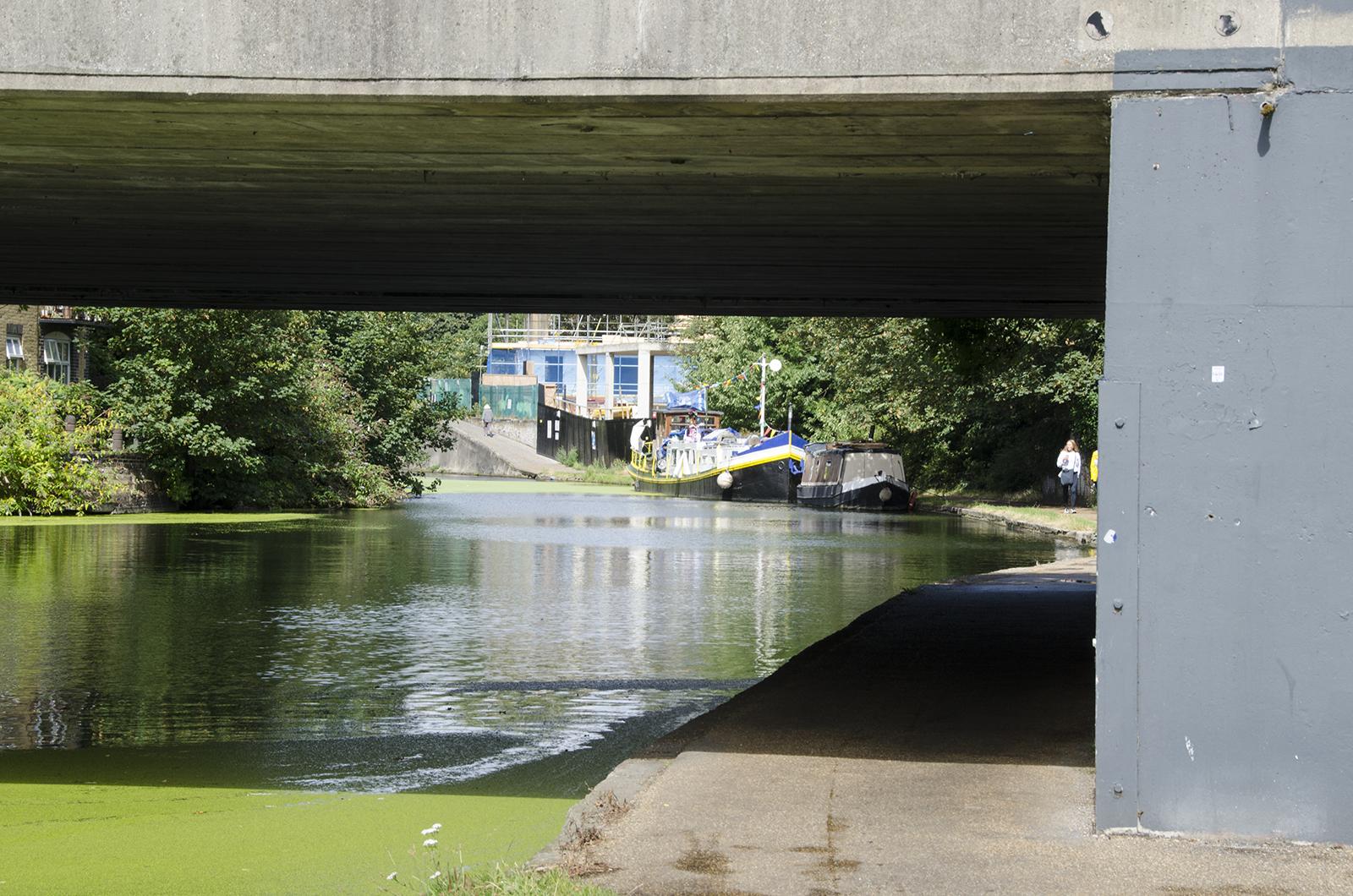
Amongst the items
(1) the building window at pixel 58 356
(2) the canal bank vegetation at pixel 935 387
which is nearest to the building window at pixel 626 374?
(2) the canal bank vegetation at pixel 935 387

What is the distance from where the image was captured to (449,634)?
509 inches

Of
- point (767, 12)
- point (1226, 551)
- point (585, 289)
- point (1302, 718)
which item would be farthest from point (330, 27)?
point (585, 289)

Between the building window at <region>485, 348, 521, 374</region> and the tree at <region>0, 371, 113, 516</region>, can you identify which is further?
the building window at <region>485, 348, 521, 374</region>

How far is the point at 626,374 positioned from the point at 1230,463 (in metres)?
75.4

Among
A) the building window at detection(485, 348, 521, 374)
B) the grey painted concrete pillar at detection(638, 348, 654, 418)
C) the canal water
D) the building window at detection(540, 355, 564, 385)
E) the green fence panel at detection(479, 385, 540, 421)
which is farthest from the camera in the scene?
the building window at detection(540, 355, 564, 385)

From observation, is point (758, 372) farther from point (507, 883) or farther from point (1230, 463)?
point (507, 883)

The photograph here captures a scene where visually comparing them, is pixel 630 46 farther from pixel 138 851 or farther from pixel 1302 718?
pixel 138 851

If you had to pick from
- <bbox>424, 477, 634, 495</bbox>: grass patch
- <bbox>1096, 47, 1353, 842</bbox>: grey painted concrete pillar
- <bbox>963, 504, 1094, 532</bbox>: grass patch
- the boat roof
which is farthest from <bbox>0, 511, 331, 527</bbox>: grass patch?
<bbox>1096, 47, 1353, 842</bbox>: grey painted concrete pillar

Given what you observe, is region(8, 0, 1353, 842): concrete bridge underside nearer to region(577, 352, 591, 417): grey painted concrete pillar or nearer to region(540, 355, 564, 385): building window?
region(577, 352, 591, 417): grey painted concrete pillar

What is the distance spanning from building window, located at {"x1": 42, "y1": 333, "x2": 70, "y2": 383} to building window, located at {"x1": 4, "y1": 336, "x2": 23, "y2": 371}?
253 centimetres

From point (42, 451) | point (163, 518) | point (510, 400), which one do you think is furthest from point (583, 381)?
point (42, 451)

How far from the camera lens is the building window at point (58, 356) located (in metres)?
38.2

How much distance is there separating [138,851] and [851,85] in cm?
467

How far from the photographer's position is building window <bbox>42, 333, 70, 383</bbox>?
3822cm
